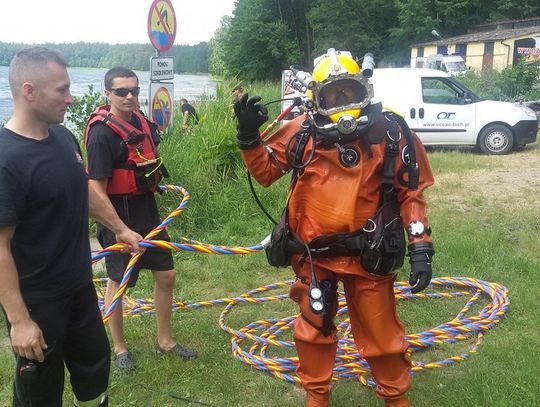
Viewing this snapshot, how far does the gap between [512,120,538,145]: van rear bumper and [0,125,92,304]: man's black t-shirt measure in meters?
11.6

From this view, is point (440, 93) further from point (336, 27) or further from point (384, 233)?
point (336, 27)

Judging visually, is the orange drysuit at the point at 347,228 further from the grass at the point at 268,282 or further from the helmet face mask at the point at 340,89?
the grass at the point at 268,282

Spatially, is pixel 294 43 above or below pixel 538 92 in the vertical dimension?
above

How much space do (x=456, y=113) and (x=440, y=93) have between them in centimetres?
56

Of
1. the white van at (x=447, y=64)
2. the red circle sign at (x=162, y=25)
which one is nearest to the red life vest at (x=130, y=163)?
the red circle sign at (x=162, y=25)

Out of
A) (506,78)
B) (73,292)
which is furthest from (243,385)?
(506,78)

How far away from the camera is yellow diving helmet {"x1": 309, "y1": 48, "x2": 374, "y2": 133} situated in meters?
2.93

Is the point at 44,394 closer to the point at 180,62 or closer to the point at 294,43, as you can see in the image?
Answer: the point at 294,43

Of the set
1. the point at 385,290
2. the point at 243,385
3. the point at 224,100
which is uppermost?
the point at 224,100

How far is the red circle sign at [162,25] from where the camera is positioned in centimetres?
645

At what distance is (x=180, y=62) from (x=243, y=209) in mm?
77815

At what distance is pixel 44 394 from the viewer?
2.67 meters

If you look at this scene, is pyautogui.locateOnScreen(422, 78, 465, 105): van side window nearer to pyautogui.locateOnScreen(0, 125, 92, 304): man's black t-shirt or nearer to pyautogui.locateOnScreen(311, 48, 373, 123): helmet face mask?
pyautogui.locateOnScreen(311, 48, 373, 123): helmet face mask

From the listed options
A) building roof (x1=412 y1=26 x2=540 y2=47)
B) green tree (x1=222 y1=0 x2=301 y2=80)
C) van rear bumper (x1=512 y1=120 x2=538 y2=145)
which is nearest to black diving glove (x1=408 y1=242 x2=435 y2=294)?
van rear bumper (x1=512 y1=120 x2=538 y2=145)
